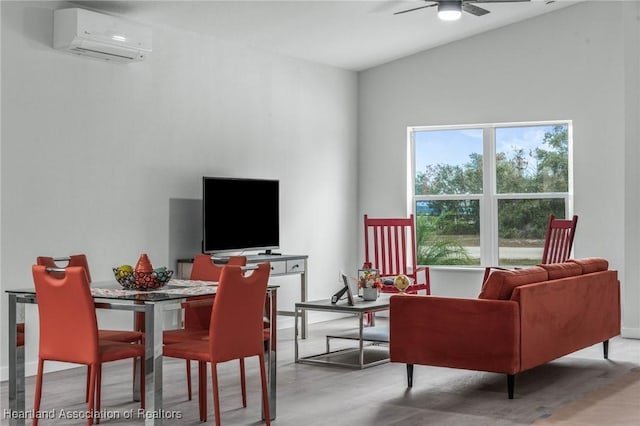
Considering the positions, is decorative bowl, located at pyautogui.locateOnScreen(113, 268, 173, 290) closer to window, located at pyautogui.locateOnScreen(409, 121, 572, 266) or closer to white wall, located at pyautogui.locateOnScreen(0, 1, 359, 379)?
white wall, located at pyautogui.locateOnScreen(0, 1, 359, 379)

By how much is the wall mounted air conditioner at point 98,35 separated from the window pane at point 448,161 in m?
3.78

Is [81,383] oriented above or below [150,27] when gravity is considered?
below

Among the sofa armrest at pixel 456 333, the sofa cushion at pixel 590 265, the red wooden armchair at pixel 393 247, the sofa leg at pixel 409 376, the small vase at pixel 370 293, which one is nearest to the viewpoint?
the sofa armrest at pixel 456 333

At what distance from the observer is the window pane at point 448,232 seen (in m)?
8.85

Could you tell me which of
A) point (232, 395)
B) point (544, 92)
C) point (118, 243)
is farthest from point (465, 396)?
point (544, 92)

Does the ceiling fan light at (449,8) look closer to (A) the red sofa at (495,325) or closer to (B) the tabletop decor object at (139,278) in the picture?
(A) the red sofa at (495,325)

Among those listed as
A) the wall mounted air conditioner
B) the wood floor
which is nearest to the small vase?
the wood floor

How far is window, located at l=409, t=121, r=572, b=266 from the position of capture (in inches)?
333

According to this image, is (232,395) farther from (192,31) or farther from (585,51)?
(585,51)

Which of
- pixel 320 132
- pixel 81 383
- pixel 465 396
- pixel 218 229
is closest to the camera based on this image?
pixel 465 396

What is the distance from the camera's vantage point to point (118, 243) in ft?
20.9

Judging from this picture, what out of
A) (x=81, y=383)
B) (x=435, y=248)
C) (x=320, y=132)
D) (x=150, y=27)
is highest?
(x=150, y=27)

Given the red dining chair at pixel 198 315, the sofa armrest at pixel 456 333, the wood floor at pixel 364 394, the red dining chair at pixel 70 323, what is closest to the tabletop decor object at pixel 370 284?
the wood floor at pixel 364 394

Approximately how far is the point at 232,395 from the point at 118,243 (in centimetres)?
188
